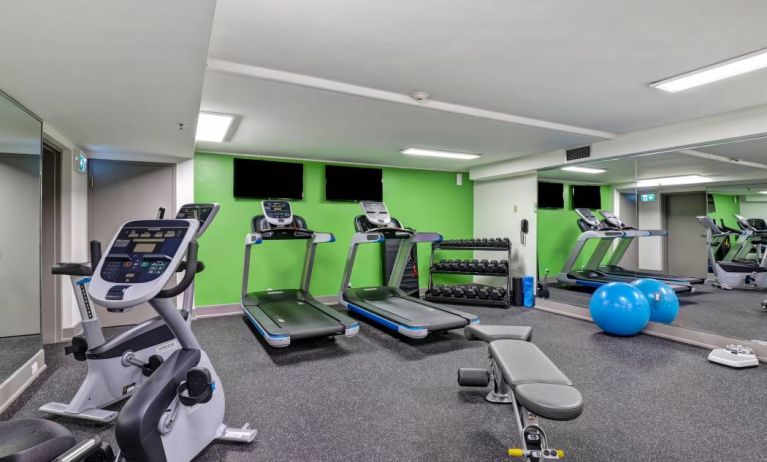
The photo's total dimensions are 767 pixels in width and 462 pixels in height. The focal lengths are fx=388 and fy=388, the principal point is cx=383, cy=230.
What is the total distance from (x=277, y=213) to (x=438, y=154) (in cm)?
261

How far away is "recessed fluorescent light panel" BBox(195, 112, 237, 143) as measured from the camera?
389 cm

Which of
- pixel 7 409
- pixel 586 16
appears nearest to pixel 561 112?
pixel 586 16

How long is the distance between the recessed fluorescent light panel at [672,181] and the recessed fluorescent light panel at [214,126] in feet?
16.7

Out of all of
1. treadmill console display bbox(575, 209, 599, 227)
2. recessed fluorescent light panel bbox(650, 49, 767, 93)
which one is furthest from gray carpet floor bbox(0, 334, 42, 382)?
treadmill console display bbox(575, 209, 599, 227)

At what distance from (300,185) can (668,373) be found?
16.8 feet

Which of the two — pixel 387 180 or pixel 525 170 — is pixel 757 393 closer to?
pixel 525 170

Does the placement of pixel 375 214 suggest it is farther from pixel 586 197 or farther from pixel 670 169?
pixel 670 169

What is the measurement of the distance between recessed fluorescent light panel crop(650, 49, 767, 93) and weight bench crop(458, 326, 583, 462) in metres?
2.48

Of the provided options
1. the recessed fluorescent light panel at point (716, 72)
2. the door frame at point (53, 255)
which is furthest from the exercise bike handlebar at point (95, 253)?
the recessed fluorescent light panel at point (716, 72)

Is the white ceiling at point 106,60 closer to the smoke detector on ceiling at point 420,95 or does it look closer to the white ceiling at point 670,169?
the smoke detector on ceiling at point 420,95

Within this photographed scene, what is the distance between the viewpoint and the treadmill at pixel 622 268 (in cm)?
529

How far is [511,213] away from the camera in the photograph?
7102 mm

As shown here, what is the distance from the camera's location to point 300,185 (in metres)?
6.17

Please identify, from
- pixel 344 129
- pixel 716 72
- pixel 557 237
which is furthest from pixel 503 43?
pixel 557 237
